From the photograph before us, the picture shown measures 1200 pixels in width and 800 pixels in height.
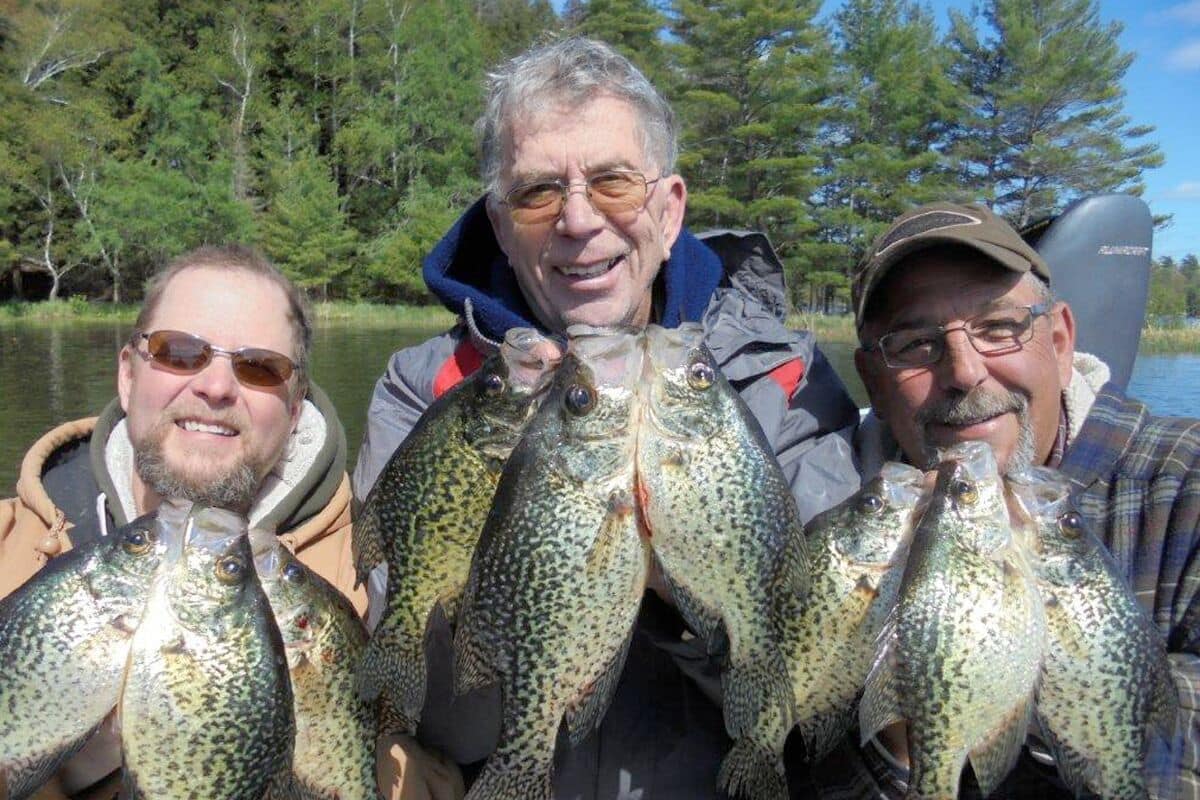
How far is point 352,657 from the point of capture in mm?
2865

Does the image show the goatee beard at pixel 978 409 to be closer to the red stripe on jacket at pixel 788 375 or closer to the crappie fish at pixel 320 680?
the red stripe on jacket at pixel 788 375

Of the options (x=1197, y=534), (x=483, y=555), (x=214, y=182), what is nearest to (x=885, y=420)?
(x=1197, y=534)

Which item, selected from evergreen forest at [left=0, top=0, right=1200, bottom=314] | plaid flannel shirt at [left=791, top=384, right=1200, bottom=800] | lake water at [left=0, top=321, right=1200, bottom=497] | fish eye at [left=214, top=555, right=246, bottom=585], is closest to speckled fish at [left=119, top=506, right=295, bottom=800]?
fish eye at [left=214, top=555, right=246, bottom=585]

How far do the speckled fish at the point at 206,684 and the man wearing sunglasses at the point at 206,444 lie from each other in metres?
0.85

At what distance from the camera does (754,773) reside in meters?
2.64

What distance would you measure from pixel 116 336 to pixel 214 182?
18.8 meters

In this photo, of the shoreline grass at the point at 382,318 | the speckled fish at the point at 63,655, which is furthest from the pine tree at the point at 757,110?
the speckled fish at the point at 63,655

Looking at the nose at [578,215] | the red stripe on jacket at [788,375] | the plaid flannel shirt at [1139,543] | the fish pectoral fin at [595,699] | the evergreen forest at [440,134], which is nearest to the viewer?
the fish pectoral fin at [595,699]

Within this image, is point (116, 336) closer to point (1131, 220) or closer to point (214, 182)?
point (214, 182)

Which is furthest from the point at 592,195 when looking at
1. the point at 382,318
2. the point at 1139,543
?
the point at 382,318

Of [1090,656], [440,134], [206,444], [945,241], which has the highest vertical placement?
[440,134]

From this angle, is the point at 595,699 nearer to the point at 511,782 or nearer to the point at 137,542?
the point at 511,782

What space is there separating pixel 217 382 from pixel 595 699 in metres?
1.89

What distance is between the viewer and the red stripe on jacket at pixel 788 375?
3348 mm
